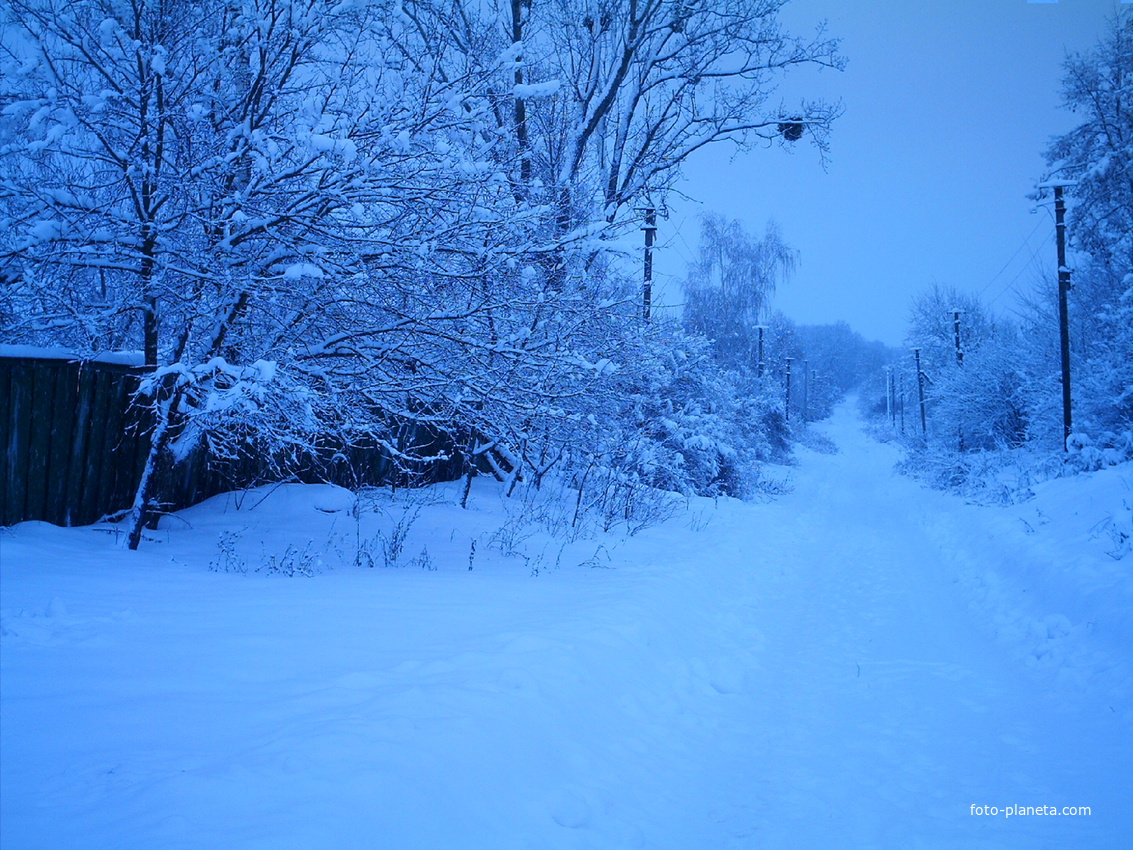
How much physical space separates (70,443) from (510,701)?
459 centimetres

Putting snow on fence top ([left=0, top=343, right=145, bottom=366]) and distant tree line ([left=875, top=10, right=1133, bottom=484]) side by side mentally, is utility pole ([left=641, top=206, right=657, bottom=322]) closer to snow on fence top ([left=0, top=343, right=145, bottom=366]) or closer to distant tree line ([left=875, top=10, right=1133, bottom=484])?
snow on fence top ([left=0, top=343, right=145, bottom=366])

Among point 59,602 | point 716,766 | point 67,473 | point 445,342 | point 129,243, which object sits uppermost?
point 129,243

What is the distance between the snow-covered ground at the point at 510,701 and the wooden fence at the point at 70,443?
265 millimetres

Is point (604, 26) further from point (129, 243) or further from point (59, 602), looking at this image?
point (59, 602)

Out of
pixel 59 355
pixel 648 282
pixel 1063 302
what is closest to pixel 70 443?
pixel 59 355

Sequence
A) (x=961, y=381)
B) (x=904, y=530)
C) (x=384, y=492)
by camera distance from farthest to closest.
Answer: (x=961, y=381) → (x=904, y=530) → (x=384, y=492)

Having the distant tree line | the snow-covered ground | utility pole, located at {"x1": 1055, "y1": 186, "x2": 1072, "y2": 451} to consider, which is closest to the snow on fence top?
the snow-covered ground

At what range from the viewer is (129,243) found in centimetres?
505

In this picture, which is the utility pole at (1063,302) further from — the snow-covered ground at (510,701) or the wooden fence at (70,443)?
the wooden fence at (70,443)

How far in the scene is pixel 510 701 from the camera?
3.41 meters

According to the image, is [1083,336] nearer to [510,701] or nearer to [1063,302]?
[1063,302]

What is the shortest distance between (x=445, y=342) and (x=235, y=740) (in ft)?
13.5

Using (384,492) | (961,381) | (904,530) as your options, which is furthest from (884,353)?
(384,492)

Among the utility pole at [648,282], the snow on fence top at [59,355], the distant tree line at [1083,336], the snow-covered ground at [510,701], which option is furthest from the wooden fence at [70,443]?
the distant tree line at [1083,336]
